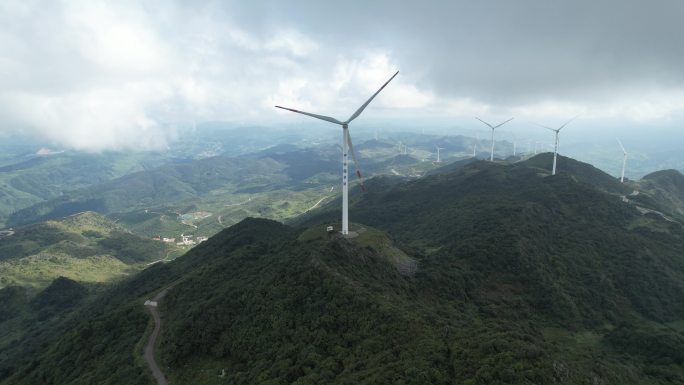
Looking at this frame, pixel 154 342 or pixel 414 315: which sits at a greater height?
pixel 414 315

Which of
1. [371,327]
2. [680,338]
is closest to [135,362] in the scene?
[371,327]

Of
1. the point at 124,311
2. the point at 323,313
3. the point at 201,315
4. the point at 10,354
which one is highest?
the point at 323,313

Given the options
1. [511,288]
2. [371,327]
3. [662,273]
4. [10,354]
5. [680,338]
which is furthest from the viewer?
[10,354]

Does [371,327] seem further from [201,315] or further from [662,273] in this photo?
Answer: [662,273]

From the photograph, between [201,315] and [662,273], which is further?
[662,273]

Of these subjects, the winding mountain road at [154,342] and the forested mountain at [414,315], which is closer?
the forested mountain at [414,315]
